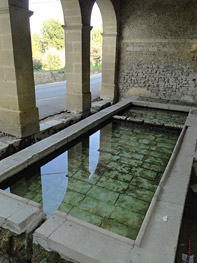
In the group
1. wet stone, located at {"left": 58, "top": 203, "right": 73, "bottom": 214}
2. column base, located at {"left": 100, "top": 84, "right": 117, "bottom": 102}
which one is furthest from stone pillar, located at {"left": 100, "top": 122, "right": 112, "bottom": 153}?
column base, located at {"left": 100, "top": 84, "right": 117, "bottom": 102}

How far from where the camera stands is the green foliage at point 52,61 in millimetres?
23219

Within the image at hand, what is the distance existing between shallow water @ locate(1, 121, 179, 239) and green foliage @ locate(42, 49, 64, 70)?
2074 centimetres

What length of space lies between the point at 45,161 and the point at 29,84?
175cm

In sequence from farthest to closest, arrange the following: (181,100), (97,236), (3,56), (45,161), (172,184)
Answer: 1. (181,100)
2. (3,56)
3. (45,161)
4. (172,184)
5. (97,236)

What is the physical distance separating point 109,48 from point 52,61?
16.2 metres

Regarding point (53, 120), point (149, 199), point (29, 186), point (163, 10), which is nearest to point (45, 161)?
point (29, 186)

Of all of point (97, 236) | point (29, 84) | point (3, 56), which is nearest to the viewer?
point (97, 236)

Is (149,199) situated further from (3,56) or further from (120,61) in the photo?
(120,61)

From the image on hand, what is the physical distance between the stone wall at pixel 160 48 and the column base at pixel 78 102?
3072mm

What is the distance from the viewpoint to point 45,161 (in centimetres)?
341

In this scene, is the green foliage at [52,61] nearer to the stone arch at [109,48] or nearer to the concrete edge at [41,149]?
the stone arch at [109,48]

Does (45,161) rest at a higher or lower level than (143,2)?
lower

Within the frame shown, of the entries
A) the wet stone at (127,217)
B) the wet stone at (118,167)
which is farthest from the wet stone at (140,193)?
the wet stone at (118,167)

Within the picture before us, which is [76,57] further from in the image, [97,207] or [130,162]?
[97,207]
